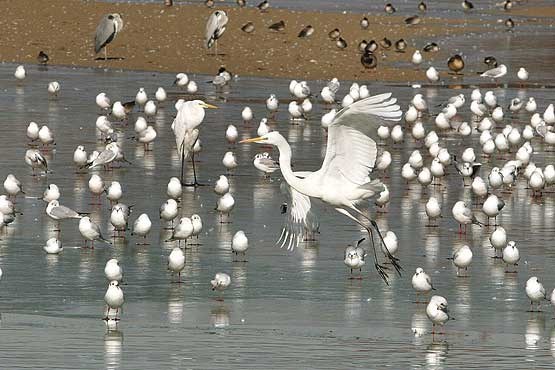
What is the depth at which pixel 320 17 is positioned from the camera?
5534cm

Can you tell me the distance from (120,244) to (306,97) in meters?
15.2

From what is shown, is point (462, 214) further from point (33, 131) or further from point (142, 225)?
point (33, 131)

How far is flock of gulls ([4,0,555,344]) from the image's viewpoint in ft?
56.0

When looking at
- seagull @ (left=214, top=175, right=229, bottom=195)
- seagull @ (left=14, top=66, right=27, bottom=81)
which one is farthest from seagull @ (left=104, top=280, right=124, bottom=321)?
seagull @ (left=14, top=66, right=27, bottom=81)

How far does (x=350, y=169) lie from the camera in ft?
57.7

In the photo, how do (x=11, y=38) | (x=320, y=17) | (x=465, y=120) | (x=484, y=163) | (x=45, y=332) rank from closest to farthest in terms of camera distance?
(x=45, y=332) < (x=484, y=163) < (x=465, y=120) < (x=11, y=38) < (x=320, y=17)

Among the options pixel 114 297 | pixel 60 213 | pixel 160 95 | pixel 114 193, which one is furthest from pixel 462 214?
pixel 160 95

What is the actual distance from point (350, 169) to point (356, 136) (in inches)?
22.6

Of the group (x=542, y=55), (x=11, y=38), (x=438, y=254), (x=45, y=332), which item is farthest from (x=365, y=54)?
(x=45, y=332)

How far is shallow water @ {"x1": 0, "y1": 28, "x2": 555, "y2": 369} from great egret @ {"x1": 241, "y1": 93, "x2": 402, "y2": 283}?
0.93 meters

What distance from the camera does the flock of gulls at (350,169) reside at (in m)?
17.1

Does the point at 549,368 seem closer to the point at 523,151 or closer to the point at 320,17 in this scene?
the point at 523,151

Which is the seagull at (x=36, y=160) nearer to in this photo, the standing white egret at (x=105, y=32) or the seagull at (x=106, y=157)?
the seagull at (x=106, y=157)

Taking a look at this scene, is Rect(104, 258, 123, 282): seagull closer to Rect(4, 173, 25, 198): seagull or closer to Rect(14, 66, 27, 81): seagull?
Rect(4, 173, 25, 198): seagull
